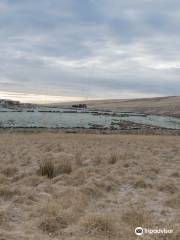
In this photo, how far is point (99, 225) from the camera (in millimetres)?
8281

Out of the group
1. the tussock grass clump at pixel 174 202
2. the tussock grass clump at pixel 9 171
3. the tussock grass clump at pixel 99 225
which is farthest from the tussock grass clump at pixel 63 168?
the tussock grass clump at pixel 99 225

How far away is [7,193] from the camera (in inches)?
440

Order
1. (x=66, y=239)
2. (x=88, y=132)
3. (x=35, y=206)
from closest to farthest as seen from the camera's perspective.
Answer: (x=66, y=239) → (x=35, y=206) → (x=88, y=132)

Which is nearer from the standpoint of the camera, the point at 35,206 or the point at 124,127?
the point at 35,206

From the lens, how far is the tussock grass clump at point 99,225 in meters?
7.99

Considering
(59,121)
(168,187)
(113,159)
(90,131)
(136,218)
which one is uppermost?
(136,218)

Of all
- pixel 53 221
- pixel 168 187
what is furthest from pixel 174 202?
pixel 53 221

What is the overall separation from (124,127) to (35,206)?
47.0 m

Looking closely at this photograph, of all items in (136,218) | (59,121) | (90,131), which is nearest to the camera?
(136,218)

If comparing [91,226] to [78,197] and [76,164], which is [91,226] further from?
[76,164]

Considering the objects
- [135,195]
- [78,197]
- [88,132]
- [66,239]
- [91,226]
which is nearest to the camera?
[66,239]

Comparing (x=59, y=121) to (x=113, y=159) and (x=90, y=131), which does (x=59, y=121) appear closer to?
(x=90, y=131)

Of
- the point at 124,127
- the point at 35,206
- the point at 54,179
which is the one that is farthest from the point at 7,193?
the point at 124,127

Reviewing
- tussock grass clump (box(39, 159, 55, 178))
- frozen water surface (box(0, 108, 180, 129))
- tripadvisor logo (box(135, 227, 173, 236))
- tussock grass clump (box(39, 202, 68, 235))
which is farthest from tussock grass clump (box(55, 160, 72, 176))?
frozen water surface (box(0, 108, 180, 129))
